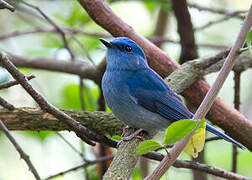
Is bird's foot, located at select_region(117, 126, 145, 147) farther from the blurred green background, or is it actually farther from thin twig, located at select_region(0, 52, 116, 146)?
the blurred green background

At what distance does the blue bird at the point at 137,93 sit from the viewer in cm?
348

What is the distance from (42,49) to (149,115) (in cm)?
258

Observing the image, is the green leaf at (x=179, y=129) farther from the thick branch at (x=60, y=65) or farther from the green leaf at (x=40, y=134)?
the thick branch at (x=60, y=65)

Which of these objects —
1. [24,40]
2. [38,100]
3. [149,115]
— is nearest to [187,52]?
[149,115]

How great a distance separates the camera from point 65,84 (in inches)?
204

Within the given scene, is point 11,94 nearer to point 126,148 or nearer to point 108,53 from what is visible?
point 108,53

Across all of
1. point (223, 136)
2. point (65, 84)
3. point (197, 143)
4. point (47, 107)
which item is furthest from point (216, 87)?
point (65, 84)

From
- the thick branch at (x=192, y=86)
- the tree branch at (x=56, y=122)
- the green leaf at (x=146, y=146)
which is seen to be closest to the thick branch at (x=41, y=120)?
the tree branch at (x=56, y=122)

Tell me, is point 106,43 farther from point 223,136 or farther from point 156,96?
point 223,136

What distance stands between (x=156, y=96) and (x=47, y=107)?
1.39 meters

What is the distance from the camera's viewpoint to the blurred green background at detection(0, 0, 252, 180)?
15.5ft

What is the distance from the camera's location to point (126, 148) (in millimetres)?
2900

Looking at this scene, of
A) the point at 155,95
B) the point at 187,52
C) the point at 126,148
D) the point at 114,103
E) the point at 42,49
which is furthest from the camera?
the point at 42,49

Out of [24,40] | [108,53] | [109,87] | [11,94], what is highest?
[108,53]
